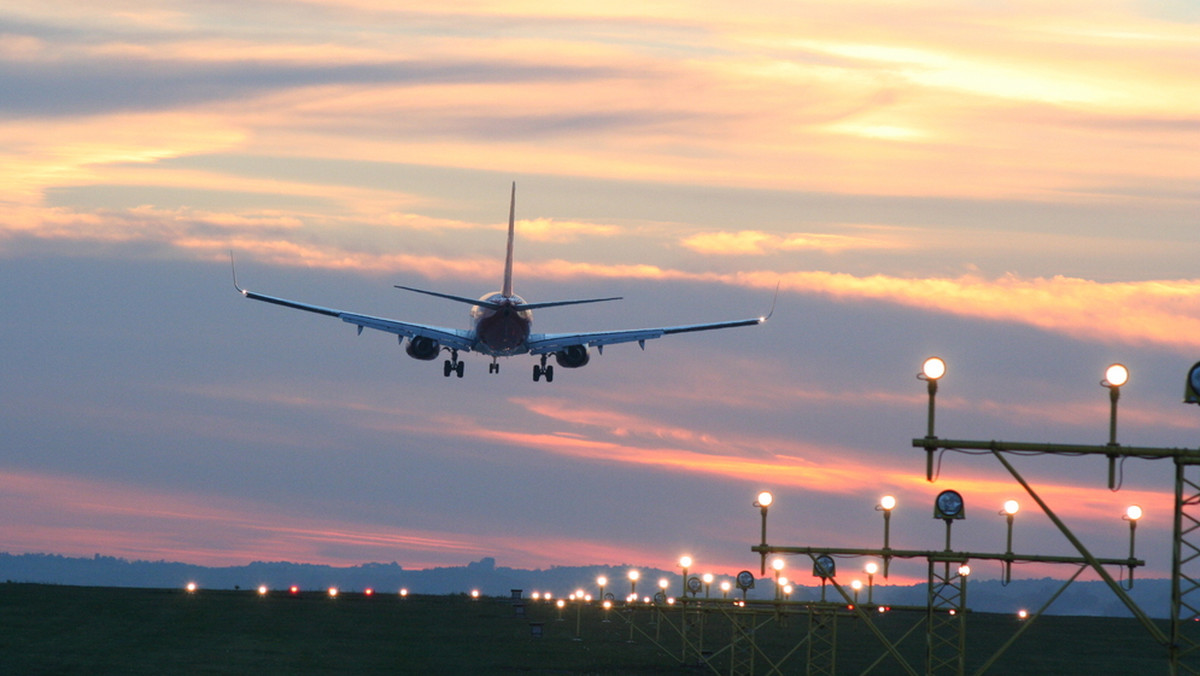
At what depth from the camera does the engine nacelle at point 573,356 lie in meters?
136

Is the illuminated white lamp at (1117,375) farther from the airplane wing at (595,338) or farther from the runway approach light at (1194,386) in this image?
the airplane wing at (595,338)

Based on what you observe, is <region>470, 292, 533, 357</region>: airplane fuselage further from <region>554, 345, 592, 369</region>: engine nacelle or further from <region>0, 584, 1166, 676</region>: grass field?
<region>0, 584, 1166, 676</region>: grass field

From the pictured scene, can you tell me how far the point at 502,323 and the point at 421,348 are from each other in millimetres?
9154

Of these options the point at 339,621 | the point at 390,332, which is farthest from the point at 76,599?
the point at 390,332

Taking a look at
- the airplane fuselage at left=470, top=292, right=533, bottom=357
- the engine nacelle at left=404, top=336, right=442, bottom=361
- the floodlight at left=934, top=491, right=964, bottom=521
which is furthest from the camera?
the engine nacelle at left=404, top=336, right=442, bottom=361

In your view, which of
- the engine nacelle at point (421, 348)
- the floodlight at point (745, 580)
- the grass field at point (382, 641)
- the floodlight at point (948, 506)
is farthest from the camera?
the engine nacelle at point (421, 348)

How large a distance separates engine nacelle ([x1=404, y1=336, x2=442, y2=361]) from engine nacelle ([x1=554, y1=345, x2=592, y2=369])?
37.5ft

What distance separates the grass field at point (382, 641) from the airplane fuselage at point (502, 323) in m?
23.9

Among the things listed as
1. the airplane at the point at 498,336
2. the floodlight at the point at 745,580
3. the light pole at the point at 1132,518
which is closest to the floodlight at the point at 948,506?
the light pole at the point at 1132,518

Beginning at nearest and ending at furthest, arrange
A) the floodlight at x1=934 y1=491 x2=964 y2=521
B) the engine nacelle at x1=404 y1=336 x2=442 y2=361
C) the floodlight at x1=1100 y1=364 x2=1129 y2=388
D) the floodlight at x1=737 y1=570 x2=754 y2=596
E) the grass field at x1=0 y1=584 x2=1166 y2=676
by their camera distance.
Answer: the floodlight at x1=1100 y1=364 x2=1129 y2=388
the floodlight at x1=934 y1=491 x2=964 y2=521
the floodlight at x1=737 y1=570 x2=754 y2=596
the grass field at x1=0 y1=584 x2=1166 y2=676
the engine nacelle at x1=404 y1=336 x2=442 y2=361

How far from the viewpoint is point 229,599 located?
133 meters

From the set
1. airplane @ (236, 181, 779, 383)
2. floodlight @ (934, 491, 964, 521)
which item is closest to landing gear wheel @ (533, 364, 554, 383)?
airplane @ (236, 181, 779, 383)

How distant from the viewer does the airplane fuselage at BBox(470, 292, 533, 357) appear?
12675cm

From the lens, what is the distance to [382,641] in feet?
366
